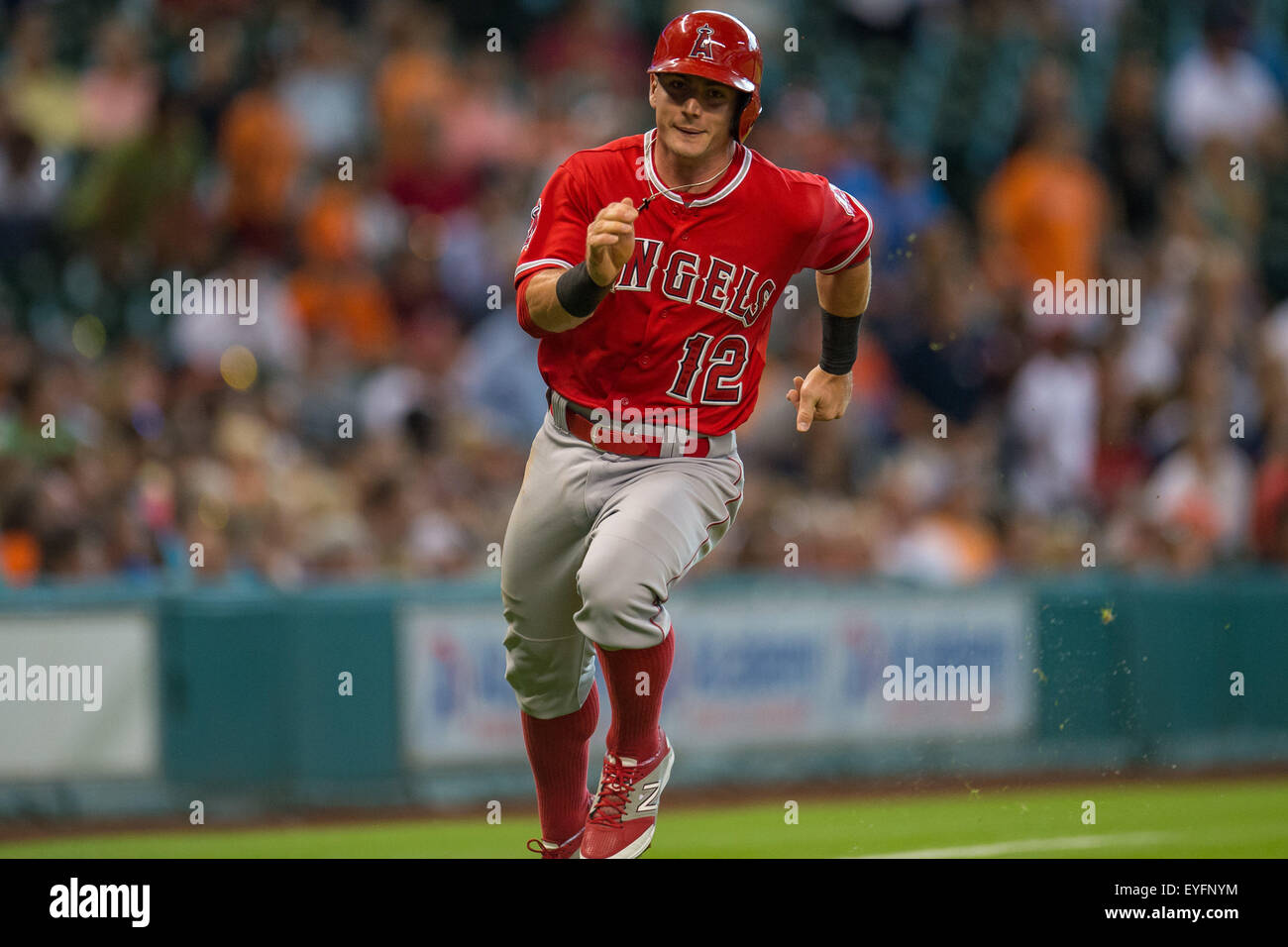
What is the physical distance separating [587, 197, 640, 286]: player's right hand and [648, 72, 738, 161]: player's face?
0.40m

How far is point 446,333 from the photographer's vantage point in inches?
416

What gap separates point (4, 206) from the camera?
10648 mm

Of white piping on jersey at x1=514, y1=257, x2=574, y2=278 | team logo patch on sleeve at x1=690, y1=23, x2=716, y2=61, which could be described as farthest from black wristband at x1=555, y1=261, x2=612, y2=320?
team logo patch on sleeve at x1=690, y1=23, x2=716, y2=61

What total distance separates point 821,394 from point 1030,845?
6.95ft

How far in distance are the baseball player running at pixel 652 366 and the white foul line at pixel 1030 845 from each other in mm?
1386

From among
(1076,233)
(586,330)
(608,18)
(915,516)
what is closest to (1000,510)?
(915,516)

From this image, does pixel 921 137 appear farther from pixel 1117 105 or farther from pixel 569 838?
pixel 569 838

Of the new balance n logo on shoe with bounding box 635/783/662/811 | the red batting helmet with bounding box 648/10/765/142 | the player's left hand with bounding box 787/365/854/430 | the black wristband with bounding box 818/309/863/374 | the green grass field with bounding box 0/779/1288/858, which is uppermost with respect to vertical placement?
the red batting helmet with bounding box 648/10/765/142

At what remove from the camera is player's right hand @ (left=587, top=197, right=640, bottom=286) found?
4844mm

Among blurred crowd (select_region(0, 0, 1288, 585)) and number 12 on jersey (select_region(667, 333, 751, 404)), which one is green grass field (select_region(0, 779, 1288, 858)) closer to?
blurred crowd (select_region(0, 0, 1288, 585))

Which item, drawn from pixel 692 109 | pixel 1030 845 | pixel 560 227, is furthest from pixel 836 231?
pixel 1030 845

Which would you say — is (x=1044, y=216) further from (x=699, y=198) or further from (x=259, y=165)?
(x=699, y=198)

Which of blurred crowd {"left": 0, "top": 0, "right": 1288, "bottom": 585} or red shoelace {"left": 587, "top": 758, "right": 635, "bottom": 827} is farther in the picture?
blurred crowd {"left": 0, "top": 0, "right": 1288, "bottom": 585}

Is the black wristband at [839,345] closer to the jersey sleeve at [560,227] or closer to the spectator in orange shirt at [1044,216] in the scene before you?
the jersey sleeve at [560,227]
